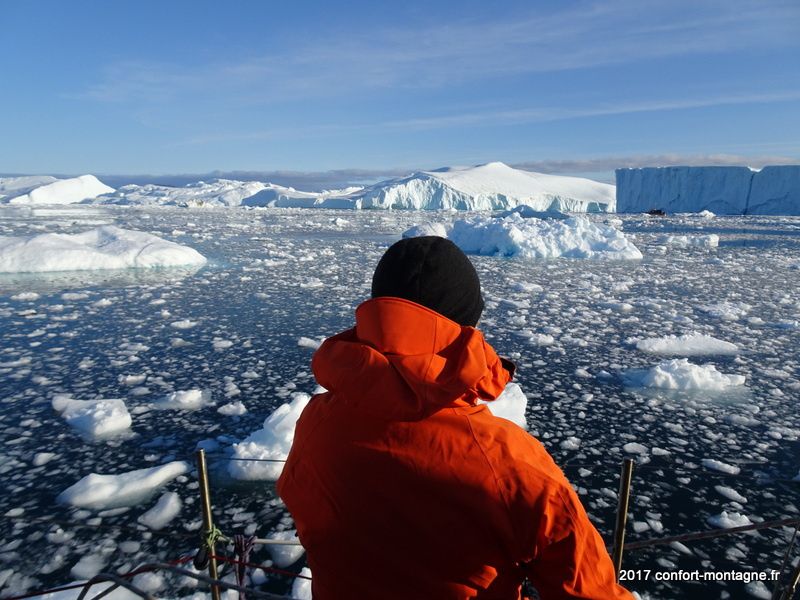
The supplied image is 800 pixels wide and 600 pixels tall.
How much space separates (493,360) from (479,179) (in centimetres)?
7089

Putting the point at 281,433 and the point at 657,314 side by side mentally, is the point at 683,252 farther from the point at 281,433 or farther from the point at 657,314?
the point at 281,433

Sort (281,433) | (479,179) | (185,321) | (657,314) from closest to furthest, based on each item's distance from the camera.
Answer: (281,433) < (185,321) < (657,314) < (479,179)

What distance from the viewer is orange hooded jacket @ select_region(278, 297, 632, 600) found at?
912 mm

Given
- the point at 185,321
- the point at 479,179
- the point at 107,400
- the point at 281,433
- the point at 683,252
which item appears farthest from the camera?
the point at 479,179

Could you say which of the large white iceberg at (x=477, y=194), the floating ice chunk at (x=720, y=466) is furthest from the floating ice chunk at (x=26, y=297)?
the large white iceberg at (x=477, y=194)

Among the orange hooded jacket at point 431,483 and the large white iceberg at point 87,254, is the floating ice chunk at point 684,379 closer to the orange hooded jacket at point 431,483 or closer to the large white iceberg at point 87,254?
the orange hooded jacket at point 431,483

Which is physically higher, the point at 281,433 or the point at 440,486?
the point at 440,486

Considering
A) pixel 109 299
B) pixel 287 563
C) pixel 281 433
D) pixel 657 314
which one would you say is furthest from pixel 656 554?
pixel 109 299

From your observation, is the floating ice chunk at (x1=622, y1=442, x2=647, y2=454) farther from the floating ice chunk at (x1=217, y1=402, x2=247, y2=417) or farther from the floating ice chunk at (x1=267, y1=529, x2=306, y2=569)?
the floating ice chunk at (x1=217, y1=402, x2=247, y2=417)

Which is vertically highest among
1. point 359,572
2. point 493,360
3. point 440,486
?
point 493,360

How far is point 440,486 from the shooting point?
915 millimetres

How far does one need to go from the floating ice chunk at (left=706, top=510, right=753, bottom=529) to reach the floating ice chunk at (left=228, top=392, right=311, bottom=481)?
2.65 metres

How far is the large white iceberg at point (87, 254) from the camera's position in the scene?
12.2m

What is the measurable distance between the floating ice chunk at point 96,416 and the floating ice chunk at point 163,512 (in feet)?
3.83
